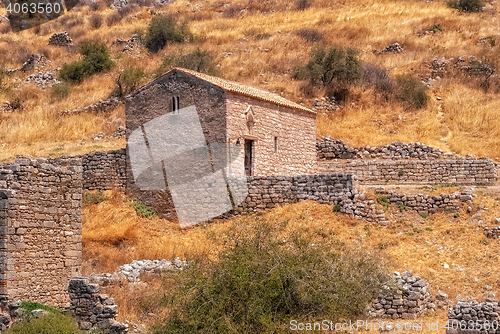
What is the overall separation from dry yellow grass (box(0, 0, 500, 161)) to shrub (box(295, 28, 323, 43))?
28.3 inches

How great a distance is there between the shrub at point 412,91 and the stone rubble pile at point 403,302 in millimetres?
21444

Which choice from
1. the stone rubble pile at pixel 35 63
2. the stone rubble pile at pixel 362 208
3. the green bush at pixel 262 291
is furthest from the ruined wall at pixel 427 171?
the stone rubble pile at pixel 35 63

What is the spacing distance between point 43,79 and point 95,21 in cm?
1764

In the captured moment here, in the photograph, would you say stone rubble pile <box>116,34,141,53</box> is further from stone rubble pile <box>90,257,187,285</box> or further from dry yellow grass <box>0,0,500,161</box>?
stone rubble pile <box>90,257,187,285</box>

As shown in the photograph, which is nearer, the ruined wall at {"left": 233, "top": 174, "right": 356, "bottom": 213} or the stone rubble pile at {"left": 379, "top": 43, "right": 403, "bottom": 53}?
the ruined wall at {"left": 233, "top": 174, "right": 356, "bottom": 213}

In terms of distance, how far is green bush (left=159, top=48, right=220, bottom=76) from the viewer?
35844 mm

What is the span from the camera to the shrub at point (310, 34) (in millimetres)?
44906

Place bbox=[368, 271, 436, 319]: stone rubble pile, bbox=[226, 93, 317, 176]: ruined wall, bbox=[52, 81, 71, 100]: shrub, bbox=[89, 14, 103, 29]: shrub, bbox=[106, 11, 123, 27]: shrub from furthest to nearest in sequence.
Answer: bbox=[89, 14, 103, 29]: shrub, bbox=[106, 11, 123, 27]: shrub, bbox=[52, 81, 71, 100]: shrub, bbox=[226, 93, 317, 176]: ruined wall, bbox=[368, 271, 436, 319]: stone rubble pile

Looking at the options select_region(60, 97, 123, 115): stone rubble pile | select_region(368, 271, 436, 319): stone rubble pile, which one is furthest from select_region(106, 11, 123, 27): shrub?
select_region(368, 271, 436, 319): stone rubble pile

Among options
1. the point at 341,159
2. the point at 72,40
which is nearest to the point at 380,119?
the point at 341,159

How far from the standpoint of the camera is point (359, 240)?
17.2 m

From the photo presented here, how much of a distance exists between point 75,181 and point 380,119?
22584 mm

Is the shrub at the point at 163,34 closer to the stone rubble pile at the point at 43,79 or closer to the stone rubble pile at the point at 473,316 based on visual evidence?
the stone rubble pile at the point at 43,79

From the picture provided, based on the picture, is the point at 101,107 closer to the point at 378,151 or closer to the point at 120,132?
the point at 120,132
